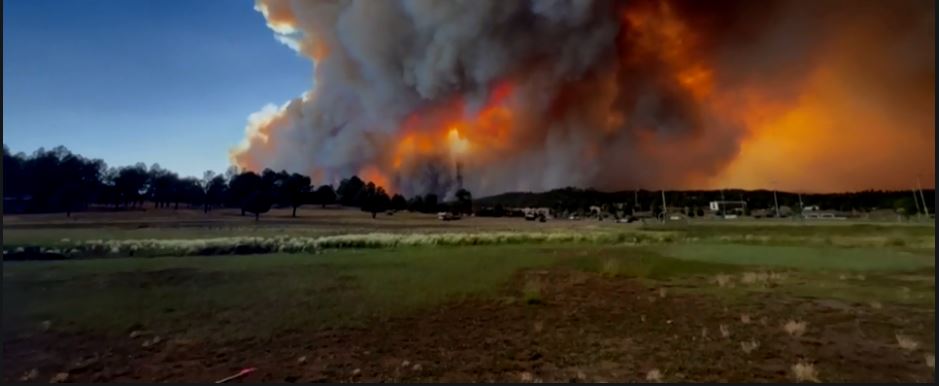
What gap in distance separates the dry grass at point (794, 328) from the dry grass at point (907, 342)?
2.30 ft

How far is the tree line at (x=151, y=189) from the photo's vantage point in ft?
18.6

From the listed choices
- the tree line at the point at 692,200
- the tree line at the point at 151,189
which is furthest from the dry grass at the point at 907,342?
the tree line at the point at 151,189

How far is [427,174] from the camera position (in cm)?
761

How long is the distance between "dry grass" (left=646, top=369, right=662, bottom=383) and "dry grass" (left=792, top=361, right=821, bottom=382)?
0.97 metres

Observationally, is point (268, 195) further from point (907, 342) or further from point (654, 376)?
point (907, 342)

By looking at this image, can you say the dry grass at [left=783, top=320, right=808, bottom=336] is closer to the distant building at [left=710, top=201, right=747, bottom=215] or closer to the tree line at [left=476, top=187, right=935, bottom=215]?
the tree line at [left=476, top=187, right=935, bottom=215]

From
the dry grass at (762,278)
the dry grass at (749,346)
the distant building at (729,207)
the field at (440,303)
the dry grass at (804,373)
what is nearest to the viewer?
the dry grass at (804,373)

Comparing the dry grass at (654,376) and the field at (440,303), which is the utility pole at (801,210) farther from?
the dry grass at (654,376)

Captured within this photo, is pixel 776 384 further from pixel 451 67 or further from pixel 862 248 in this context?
pixel 451 67

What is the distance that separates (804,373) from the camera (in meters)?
4.00

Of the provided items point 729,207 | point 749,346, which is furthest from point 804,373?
point 729,207

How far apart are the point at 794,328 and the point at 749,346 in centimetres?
64

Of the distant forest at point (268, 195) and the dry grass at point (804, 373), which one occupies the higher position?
the distant forest at point (268, 195)

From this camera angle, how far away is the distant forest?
5.78 meters
